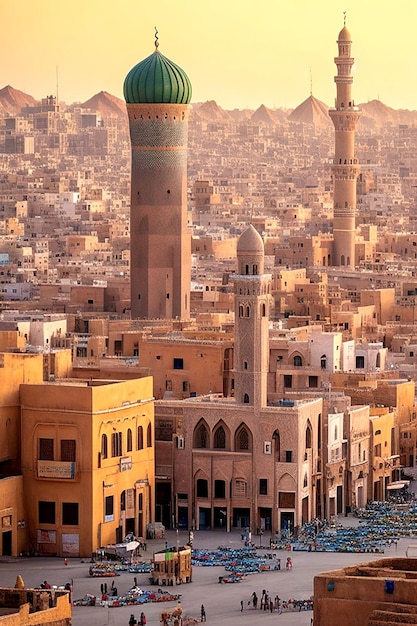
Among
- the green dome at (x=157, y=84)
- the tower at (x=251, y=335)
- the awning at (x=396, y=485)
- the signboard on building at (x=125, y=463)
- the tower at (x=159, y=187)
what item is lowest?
the awning at (x=396, y=485)

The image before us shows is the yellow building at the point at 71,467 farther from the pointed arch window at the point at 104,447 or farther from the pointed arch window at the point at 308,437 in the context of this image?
the pointed arch window at the point at 308,437

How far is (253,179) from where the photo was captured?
186 meters

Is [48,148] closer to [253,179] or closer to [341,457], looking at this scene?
[253,179]

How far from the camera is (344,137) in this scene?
81.7 meters

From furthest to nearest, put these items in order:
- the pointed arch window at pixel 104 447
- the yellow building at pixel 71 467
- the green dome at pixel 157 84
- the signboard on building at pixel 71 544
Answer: the green dome at pixel 157 84
the pointed arch window at pixel 104 447
the yellow building at pixel 71 467
the signboard on building at pixel 71 544

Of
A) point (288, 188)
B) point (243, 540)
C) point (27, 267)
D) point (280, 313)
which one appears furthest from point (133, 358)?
point (288, 188)

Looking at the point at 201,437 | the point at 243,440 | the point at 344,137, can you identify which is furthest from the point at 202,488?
the point at 344,137

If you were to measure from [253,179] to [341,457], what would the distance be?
14114 cm

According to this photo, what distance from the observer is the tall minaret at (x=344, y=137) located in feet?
264

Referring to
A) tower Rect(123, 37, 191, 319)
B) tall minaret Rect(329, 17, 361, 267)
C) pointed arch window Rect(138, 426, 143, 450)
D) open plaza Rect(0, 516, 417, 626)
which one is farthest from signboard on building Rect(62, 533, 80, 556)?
tall minaret Rect(329, 17, 361, 267)

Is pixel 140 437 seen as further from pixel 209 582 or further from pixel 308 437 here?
pixel 209 582

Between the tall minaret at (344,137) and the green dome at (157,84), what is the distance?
23.4 m

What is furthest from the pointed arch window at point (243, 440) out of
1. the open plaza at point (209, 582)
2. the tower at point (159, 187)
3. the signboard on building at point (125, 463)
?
the tower at point (159, 187)

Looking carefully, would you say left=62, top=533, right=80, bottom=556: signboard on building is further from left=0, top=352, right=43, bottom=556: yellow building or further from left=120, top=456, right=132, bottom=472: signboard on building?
left=120, top=456, right=132, bottom=472: signboard on building
